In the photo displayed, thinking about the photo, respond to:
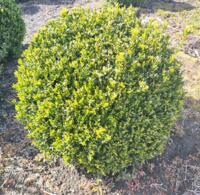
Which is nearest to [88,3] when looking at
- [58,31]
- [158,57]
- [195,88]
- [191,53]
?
[191,53]

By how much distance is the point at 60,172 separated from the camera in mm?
3730

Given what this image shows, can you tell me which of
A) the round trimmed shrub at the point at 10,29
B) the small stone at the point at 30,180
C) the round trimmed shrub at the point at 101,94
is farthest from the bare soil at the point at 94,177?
the round trimmed shrub at the point at 10,29

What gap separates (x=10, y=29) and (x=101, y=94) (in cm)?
254

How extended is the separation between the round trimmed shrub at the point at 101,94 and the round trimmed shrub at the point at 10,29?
1.45 m

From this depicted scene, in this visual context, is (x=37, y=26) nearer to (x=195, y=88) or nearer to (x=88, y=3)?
(x=88, y=3)

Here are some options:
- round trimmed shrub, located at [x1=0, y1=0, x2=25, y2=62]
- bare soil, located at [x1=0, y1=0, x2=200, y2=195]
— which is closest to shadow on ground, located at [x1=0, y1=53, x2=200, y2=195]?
bare soil, located at [x1=0, y1=0, x2=200, y2=195]

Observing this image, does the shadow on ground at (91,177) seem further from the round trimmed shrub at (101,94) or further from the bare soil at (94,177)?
the round trimmed shrub at (101,94)

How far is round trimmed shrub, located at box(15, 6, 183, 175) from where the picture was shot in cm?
307

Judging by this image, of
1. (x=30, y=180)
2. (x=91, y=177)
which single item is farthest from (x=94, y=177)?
(x=30, y=180)

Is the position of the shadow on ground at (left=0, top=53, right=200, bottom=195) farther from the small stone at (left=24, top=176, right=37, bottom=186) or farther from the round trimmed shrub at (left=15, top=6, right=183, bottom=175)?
the round trimmed shrub at (left=15, top=6, right=183, bottom=175)

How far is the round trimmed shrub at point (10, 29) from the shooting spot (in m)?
4.90

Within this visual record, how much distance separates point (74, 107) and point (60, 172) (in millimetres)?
987

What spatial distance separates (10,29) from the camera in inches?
197

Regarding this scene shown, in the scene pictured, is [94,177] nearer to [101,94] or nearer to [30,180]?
[30,180]
